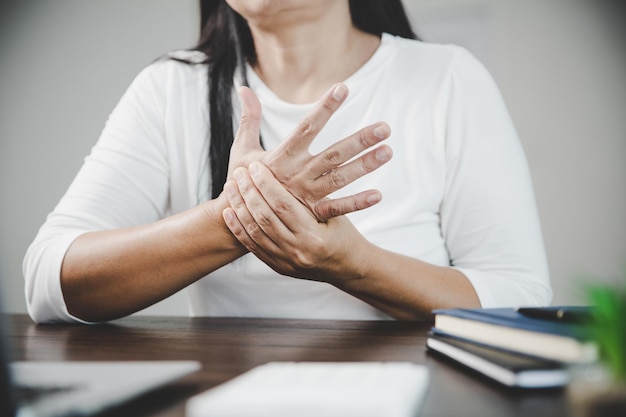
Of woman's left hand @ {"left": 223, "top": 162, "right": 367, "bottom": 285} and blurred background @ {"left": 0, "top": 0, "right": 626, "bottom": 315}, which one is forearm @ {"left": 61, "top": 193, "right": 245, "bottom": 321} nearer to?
woman's left hand @ {"left": 223, "top": 162, "right": 367, "bottom": 285}

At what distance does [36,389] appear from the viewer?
0.52m

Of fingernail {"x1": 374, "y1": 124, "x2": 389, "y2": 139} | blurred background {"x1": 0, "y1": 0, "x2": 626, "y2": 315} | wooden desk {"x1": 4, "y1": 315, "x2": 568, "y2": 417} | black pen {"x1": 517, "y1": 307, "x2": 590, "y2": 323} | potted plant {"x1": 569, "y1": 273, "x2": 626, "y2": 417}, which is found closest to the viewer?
potted plant {"x1": 569, "y1": 273, "x2": 626, "y2": 417}

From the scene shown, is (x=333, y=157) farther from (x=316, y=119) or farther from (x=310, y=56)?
(x=310, y=56)

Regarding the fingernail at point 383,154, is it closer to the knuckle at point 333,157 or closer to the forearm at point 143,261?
the knuckle at point 333,157

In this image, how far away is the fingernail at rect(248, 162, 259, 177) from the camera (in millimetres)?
997

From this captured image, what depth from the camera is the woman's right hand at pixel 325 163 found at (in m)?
0.95

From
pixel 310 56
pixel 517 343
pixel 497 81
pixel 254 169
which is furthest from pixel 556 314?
pixel 497 81

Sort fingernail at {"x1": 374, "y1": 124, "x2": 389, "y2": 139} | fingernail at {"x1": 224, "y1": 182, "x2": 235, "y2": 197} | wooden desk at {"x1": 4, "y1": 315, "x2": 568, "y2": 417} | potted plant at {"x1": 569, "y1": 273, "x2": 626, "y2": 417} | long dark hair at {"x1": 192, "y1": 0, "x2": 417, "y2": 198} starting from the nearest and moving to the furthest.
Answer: potted plant at {"x1": 569, "y1": 273, "x2": 626, "y2": 417}
wooden desk at {"x1": 4, "y1": 315, "x2": 568, "y2": 417}
fingernail at {"x1": 374, "y1": 124, "x2": 389, "y2": 139}
fingernail at {"x1": 224, "y1": 182, "x2": 235, "y2": 197}
long dark hair at {"x1": 192, "y1": 0, "x2": 417, "y2": 198}

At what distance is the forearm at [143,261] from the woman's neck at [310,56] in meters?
0.48

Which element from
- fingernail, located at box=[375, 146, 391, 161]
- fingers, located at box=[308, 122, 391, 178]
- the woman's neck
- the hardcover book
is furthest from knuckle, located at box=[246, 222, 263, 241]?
the woman's neck

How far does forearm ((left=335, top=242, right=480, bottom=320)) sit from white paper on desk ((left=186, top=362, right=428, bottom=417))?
0.55m

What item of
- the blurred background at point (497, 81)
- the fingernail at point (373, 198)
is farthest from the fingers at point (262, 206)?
the blurred background at point (497, 81)

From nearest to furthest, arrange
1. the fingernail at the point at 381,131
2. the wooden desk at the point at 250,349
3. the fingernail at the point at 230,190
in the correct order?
the wooden desk at the point at 250,349 → the fingernail at the point at 381,131 → the fingernail at the point at 230,190

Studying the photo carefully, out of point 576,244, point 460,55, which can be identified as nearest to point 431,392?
point 460,55
